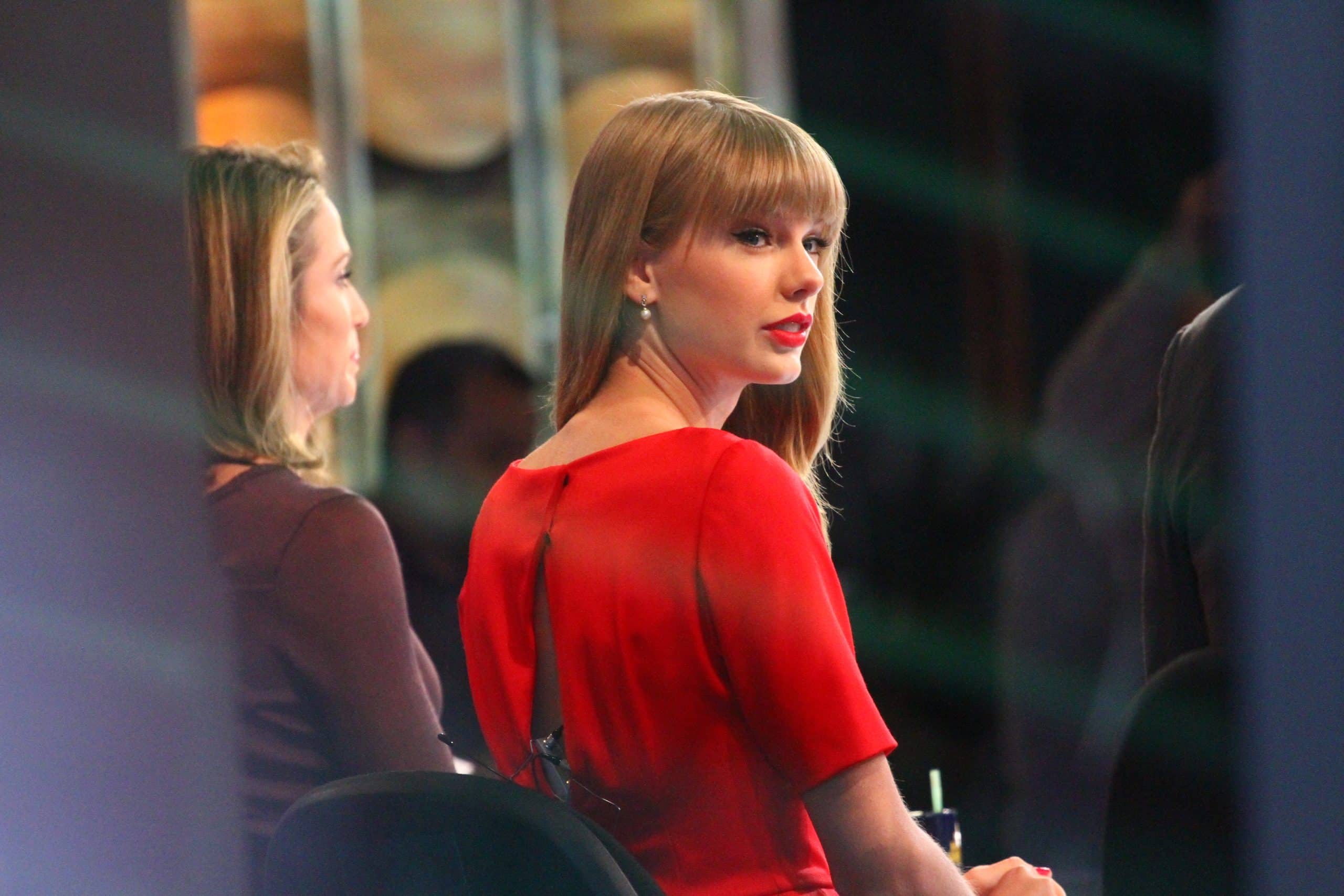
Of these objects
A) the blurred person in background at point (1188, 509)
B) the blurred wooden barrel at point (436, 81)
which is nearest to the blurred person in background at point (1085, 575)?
the blurred person in background at point (1188, 509)

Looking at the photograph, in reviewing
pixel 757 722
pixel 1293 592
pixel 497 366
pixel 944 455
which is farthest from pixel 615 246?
pixel 944 455

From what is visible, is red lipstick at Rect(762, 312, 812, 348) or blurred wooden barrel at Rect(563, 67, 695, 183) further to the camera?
blurred wooden barrel at Rect(563, 67, 695, 183)

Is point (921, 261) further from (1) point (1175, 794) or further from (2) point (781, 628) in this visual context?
(2) point (781, 628)

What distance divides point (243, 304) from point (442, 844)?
0.87 meters

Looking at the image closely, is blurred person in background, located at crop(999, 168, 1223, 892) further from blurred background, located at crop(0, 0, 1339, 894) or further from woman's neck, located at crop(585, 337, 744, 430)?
woman's neck, located at crop(585, 337, 744, 430)

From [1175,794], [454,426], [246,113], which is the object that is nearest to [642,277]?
[1175,794]

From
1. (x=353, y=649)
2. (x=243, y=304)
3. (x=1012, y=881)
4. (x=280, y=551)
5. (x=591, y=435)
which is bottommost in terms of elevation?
(x=1012, y=881)

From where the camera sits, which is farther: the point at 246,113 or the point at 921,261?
the point at 246,113

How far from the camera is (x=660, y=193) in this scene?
4.40ft

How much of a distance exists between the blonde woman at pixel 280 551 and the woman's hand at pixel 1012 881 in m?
0.63

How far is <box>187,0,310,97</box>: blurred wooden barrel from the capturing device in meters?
6.04

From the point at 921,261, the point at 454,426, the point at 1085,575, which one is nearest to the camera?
the point at 1085,575

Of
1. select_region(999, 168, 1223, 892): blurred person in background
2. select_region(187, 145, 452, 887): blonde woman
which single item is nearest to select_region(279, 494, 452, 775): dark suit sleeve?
select_region(187, 145, 452, 887): blonde woman

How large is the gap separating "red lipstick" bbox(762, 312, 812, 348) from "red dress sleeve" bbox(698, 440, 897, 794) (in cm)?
16
